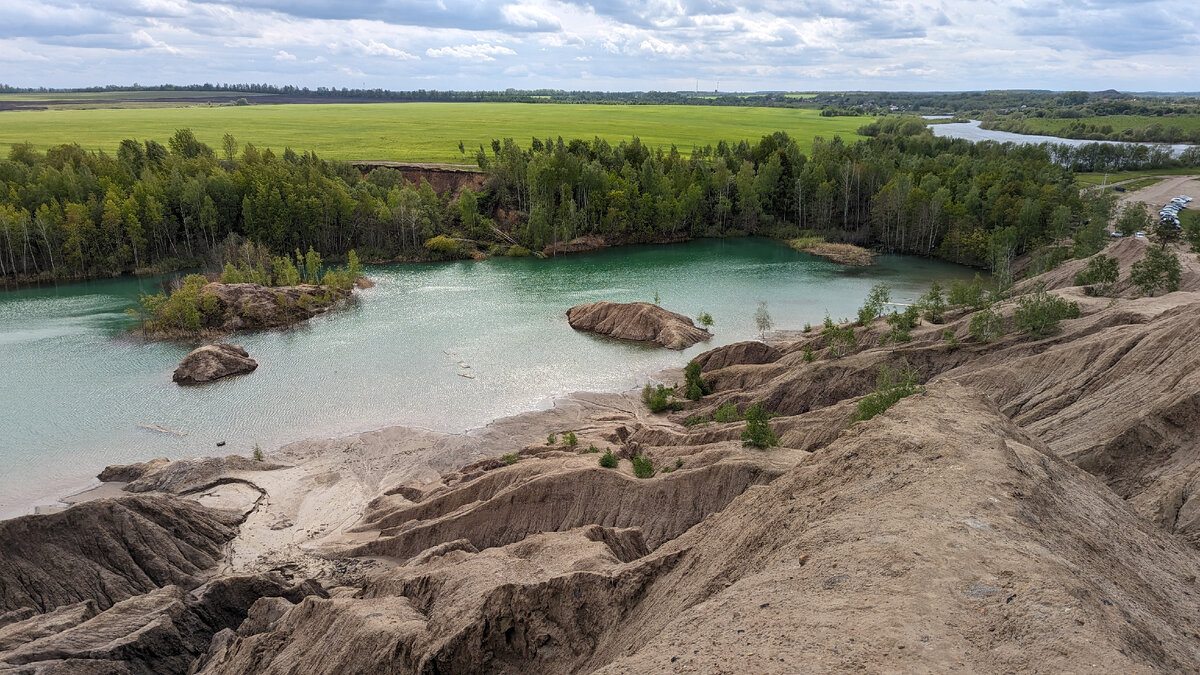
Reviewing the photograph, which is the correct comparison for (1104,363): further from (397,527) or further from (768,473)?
(397,527)

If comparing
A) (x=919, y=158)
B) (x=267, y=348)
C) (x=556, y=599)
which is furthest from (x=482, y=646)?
(x=919, y=158)

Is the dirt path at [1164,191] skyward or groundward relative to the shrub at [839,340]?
skyward

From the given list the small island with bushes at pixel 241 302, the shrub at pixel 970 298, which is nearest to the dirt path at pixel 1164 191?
the shrub at pixel 970 298

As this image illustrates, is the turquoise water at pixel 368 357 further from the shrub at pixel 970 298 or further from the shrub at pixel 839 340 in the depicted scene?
the shrub at pixel 970 298

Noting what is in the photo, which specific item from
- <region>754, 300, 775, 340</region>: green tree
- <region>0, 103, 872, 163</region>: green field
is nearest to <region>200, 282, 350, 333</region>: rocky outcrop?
<region>754, 300, 775, 340</region>: green tree

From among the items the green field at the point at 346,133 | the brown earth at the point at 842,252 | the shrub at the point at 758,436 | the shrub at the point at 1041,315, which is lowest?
the brown earth at the point at 842,252

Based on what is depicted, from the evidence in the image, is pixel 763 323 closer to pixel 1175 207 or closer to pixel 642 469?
pixel 642 469

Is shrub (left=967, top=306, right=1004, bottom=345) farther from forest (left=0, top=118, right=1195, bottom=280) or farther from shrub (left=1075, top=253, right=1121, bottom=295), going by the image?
forest (left=0, top=118, right=1195, bottom=280)
